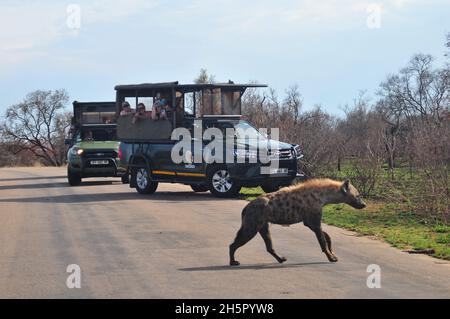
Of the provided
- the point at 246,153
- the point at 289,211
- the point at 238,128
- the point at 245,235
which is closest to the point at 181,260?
the point at 245,235

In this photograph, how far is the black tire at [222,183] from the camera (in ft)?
64.5

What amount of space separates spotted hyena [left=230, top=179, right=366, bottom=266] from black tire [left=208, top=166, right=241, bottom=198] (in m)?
9.13

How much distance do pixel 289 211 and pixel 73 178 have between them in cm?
1802

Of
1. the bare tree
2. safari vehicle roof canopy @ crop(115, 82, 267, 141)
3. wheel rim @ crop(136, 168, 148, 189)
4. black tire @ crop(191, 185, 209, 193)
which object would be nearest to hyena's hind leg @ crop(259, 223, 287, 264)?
safari vehicle roof canopy @ crop(115, 82, 267, 141)

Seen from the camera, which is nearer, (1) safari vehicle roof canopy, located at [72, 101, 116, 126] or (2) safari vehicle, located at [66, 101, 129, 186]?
(2) safari vehicle, located at [66, 101, 129, 186]

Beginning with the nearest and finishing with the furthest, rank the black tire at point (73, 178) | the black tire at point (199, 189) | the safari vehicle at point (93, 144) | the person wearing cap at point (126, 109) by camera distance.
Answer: the black tire at point (199, 189) → the person wearing cap at point (126, 109) → the safari vehicle at point (93, 144) → the black tire at point (73, 178)

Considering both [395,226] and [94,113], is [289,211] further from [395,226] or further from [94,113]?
[94,113]

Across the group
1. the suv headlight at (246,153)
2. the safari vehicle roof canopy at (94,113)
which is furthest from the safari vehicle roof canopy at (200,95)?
the safari vehicle roof canopy at (94,113)

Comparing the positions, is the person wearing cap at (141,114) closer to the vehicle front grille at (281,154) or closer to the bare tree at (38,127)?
the vehicle front grille at (281,154)

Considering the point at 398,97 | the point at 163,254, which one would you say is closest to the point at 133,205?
the point at 163,254

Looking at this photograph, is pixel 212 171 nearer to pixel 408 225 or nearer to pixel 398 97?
pixel 408 225

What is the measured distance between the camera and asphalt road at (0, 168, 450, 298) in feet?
27.6

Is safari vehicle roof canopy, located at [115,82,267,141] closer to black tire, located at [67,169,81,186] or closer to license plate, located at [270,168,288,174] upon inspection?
license plate, located at [270,168,288,174]

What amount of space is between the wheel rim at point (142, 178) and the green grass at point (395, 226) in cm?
609
